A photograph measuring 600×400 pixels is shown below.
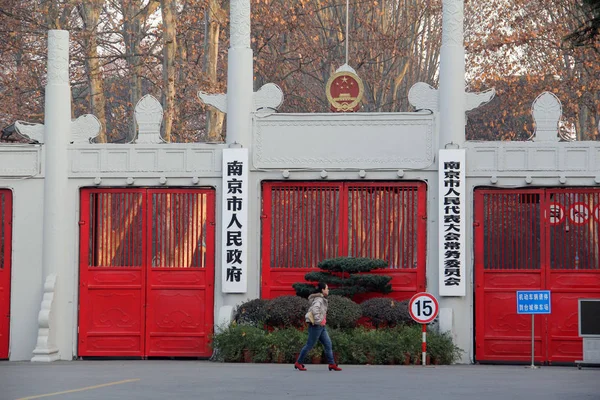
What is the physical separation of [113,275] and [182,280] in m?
1.32

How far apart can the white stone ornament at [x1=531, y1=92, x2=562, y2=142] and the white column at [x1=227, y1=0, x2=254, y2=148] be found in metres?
5.28

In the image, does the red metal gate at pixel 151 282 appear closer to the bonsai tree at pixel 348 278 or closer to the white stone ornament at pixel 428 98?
the bonsai tree at pixel 348 278

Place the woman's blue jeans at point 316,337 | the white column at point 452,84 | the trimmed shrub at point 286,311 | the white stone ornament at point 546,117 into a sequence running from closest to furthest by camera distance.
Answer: the woman's blue jeans at point 316,337, the trimmed shrub at point 286,311, the white stone ornament at point 546,117, the white column at point 452,84

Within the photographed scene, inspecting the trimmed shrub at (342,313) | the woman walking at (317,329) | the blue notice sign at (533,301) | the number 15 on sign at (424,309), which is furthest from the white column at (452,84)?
the woman walking at (317,329)

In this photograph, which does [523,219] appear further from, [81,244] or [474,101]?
[81,244]

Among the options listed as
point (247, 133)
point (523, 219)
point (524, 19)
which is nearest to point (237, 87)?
point (247, 133)

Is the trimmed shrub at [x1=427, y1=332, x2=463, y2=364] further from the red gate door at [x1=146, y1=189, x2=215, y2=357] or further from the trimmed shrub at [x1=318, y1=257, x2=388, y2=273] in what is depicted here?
the red gate door at [x1=146, y1=189, x2=215, y2=357]

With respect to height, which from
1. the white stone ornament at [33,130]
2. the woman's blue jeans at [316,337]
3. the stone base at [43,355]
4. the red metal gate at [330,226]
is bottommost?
the stone base at [43,355]

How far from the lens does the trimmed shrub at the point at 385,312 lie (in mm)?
22422

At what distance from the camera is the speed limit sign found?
21.3 m

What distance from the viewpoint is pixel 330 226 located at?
76.9ft

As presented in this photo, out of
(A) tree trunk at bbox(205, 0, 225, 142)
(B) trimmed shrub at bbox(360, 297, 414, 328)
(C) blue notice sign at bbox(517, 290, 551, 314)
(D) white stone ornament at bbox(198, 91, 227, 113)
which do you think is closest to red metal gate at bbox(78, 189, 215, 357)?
(D) white stone ornament at bbox(198, 91, 227, 113)

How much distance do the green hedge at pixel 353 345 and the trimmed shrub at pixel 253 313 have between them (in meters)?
0.28

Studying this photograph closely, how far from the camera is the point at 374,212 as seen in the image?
2339 centimetres
